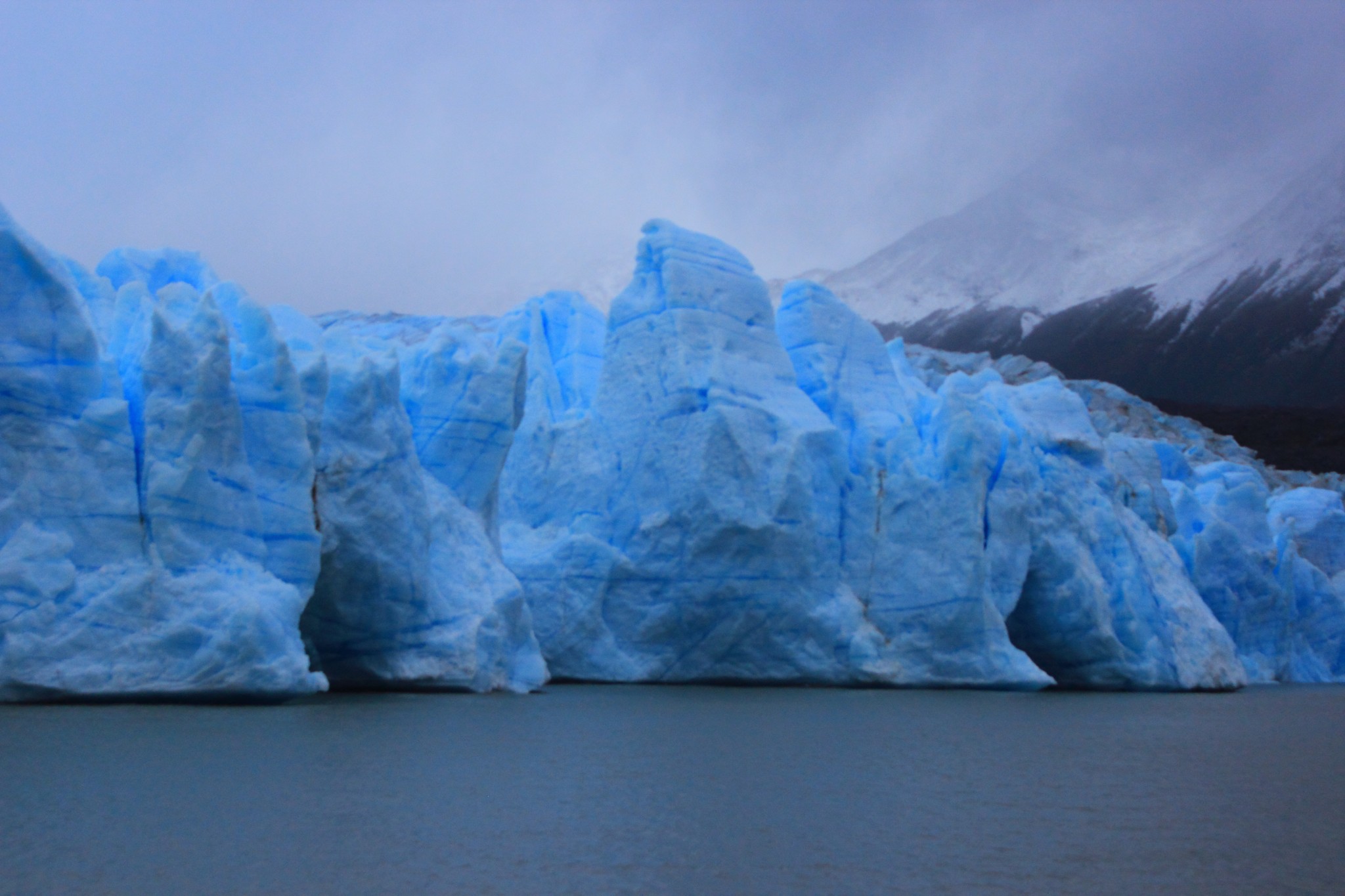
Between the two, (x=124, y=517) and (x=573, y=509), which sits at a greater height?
(x=573, y=509)

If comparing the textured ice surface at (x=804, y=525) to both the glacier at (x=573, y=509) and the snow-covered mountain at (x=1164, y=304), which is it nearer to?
the glacier at (x=573, y=509)

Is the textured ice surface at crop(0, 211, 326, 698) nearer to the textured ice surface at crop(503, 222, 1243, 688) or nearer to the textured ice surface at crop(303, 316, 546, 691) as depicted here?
the textured ice surface at crop(303, 316, 546, 691)

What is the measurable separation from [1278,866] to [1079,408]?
13.5 metres

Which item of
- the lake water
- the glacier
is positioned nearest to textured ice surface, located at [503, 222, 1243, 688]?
the glacier

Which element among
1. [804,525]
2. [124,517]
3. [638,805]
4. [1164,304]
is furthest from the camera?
[1164,304]

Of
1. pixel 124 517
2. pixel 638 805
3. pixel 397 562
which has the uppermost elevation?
pixel 124 517

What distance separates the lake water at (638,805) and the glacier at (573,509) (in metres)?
1.28

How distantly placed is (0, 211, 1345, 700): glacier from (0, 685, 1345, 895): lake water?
1280 millimetres

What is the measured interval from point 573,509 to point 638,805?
9739mm

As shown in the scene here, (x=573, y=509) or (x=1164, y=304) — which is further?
(x=1164, y=304)

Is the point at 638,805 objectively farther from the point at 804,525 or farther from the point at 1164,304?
the point at 1164,304

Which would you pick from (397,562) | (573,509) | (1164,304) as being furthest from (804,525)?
(1164,304)

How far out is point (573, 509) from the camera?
15.7 meters

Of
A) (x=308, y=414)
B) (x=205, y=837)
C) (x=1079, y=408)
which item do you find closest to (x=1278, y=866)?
(x=205, y=837)
